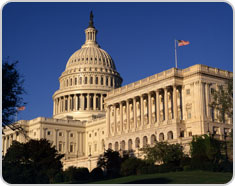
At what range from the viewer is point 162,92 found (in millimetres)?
108938

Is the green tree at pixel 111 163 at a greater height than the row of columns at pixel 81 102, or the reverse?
the row of columns at pixel 81 102

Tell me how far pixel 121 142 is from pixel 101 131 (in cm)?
2852

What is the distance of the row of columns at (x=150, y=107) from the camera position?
10512 centimetres

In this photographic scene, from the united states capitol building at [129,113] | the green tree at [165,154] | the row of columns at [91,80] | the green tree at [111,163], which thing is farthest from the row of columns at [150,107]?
the row of columns at [91,80]

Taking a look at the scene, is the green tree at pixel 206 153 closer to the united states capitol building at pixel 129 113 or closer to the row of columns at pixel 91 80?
the united states capitol building at pixel 129 113

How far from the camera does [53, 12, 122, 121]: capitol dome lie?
166 meters

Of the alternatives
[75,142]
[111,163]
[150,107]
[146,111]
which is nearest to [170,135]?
[150,107]

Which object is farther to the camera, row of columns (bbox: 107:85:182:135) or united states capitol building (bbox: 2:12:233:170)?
row of columns (bbox: 107:85:182:135)

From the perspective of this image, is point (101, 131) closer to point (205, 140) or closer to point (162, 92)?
point (162, 92)

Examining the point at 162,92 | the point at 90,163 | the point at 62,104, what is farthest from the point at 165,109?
the point at 62,104

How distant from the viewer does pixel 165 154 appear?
281 feet

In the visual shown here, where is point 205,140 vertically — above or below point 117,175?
above

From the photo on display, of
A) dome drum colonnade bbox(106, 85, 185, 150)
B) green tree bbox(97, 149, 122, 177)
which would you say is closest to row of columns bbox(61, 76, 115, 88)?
dome drum colonnade bbox(106, 85, 185, 150)

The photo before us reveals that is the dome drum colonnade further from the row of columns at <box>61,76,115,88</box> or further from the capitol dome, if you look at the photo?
the row of columns at <box>61,76,115,88</box>
